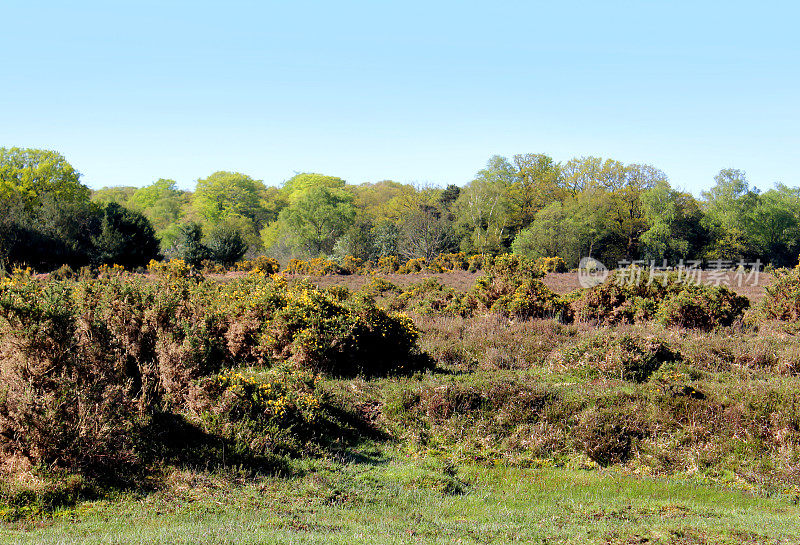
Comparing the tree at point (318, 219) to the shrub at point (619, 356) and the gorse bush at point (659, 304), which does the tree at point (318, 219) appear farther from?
the shrub at point (619, 356)

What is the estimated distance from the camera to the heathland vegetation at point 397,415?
17.6 ft

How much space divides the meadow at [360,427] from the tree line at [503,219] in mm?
25867

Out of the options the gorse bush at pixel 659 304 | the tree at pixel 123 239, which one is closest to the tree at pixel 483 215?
the tree at pixel 123 239

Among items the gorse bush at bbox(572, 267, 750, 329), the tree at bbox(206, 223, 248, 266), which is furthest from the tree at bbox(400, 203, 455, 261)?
the gorse bush at bbox(572, 267, 750, 329)

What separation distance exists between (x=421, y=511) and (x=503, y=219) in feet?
167

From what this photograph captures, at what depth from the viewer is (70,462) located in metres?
5.77

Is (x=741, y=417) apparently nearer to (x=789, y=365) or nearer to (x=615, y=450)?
(x=615, y=450)

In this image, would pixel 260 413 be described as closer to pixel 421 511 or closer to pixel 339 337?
pixel 421 511

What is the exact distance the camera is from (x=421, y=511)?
18.7 ft

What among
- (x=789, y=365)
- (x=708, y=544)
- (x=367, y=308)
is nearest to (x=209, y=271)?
(x=367, y=308)

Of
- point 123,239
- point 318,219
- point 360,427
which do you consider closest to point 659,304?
point 360,427

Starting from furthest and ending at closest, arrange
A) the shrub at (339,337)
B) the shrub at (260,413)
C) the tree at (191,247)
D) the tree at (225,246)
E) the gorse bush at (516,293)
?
the tree at (225,246) → the tree at (191,247) → the gorse bush at (516,293) → the shrub at (339,337) → the shrub at (260,413)

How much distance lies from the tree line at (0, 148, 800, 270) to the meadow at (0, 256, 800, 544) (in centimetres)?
2587

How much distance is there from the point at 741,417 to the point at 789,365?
327 cm
